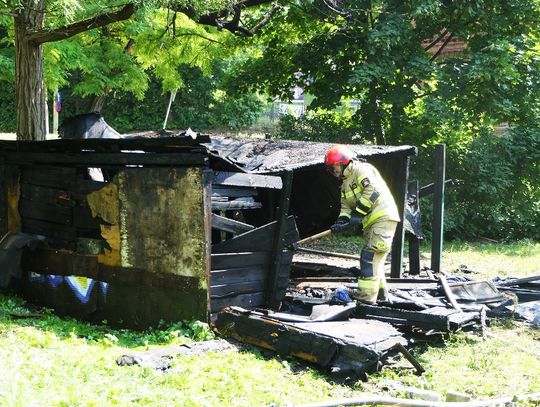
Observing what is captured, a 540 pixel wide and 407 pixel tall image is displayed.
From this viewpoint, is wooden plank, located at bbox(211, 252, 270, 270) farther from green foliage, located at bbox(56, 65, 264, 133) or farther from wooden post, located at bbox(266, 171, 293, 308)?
green foliage, located at bbox(56, 65, 264, 133)

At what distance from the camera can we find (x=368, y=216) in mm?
7945

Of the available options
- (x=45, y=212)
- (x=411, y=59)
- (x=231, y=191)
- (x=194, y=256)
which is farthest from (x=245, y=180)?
(x=411, y=59)

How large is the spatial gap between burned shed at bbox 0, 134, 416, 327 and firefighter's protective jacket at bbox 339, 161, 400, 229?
0.73m

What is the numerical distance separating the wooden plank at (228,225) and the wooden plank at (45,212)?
86.1 inches

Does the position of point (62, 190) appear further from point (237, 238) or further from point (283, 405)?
point (283, 405)

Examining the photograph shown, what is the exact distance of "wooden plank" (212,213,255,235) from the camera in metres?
7.36

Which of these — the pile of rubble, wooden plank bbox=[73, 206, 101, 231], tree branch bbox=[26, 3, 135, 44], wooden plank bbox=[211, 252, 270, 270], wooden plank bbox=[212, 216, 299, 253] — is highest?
tree branch bbox=[26, 3, 135, 44]

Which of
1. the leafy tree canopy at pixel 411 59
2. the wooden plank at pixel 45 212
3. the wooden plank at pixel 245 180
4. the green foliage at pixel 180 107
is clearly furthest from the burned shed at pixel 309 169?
the green foliage at pixel 180 107

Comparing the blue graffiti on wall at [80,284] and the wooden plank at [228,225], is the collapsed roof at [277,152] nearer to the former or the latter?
the wooden plank at [228,225]

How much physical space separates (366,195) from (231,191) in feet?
5.67

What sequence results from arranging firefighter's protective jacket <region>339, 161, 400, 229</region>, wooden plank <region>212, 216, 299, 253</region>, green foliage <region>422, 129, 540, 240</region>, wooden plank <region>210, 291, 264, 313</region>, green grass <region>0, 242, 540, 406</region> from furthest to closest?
green foliage <region>422, 129, 540, 240</region>
firefighter's protective jacket <region>339, 161, 400, 229</region>
wooden plank <region>212, 216, 299, 253</region>
wooden plank <region>210, 291, 264, 313</region>
green grass <region>0, 242, 540, 406</region>

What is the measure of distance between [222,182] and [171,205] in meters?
0.72

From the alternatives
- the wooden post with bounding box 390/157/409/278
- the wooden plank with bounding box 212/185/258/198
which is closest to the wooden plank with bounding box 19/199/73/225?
the wooden plank with bounding box 212/185/258/198

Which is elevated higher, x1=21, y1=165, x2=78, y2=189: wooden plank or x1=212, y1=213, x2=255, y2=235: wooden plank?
x1=21, y1=165, x2=78, y2=189: wooden plank
